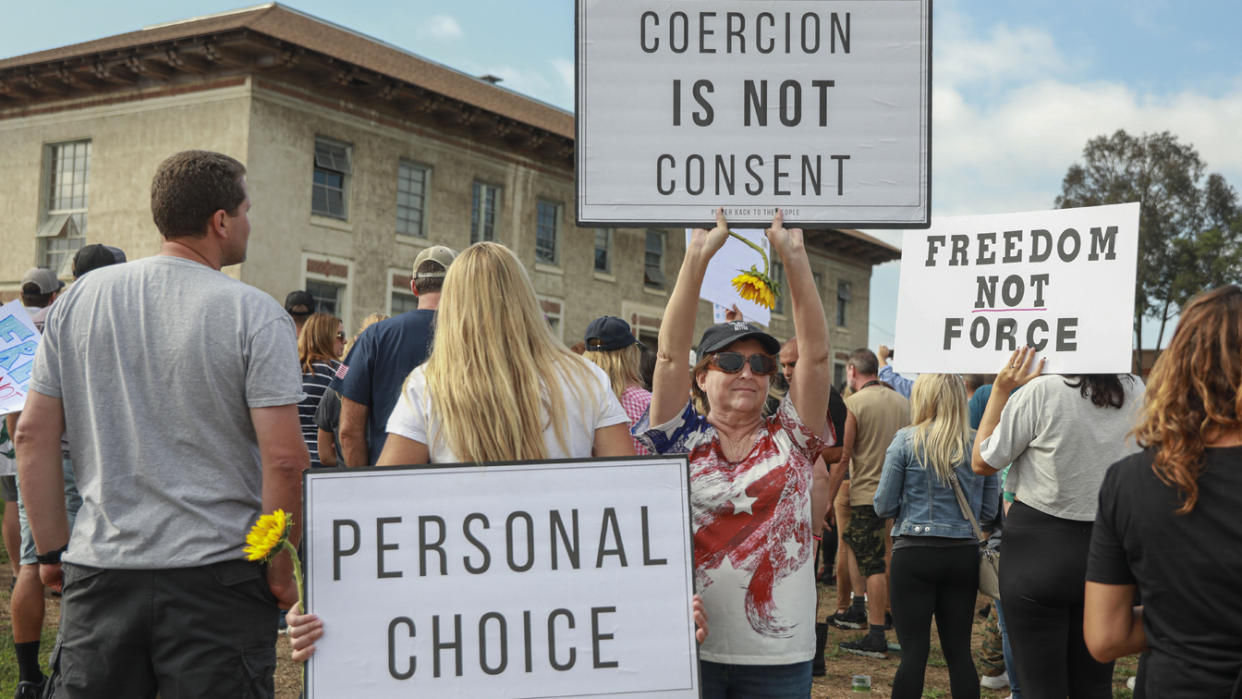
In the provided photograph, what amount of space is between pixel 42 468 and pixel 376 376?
64.6 inches

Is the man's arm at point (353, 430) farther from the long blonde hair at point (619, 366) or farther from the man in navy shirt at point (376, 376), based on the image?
the long blonde hair at point (619, 366)

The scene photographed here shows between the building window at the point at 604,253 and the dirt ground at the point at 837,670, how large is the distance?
21100 millimetres

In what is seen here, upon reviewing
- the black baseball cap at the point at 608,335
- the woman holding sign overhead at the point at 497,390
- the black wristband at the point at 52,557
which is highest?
the black baseball cap at the point at 608,335

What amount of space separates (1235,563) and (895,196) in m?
1.19

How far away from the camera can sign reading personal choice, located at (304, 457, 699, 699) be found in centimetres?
257

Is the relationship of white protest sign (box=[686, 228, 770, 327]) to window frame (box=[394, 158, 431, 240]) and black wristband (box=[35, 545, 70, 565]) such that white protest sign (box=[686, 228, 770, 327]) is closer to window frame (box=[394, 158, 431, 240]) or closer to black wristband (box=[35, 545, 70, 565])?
black wristband (box=[35, 545, 70, 565])

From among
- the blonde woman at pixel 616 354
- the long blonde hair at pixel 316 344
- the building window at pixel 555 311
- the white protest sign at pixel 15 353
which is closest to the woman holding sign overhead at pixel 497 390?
the blonde woman at pixel 616 354

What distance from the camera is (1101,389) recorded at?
13.8ft

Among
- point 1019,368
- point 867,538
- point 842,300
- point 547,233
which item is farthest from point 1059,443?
point 842,300

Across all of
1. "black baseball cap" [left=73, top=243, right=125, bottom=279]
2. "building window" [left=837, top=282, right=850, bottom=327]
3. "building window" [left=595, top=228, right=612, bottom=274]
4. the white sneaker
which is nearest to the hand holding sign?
the white sneaker

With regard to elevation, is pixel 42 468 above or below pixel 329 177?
below

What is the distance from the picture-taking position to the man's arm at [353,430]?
15.0ft

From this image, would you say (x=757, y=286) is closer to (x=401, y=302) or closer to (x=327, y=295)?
(x=327, y=295)

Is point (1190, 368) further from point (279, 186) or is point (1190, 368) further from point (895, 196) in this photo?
point (279, 186)
